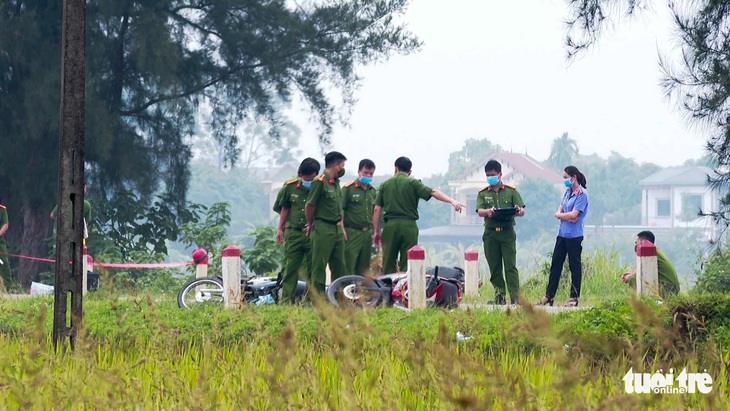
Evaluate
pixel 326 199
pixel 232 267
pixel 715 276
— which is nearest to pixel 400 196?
pixel 326 199

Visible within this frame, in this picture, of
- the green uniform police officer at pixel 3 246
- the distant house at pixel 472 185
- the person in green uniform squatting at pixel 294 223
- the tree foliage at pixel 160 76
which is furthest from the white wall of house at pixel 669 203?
the person in green uniform squatting at pixel 294 223

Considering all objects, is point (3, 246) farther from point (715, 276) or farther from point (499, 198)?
point (715, 276)

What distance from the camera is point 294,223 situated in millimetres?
13711

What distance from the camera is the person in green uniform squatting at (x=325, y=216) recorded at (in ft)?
44.0

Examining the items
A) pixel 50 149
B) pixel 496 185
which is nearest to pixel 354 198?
pixel 496 185

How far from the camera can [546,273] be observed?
20.8 m

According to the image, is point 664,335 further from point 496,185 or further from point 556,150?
point 556,150

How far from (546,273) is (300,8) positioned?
767 cm

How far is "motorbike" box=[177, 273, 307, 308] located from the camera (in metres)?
13.9

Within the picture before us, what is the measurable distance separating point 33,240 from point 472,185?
200 feet

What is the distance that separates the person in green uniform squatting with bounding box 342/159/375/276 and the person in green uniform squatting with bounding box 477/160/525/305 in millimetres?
1282

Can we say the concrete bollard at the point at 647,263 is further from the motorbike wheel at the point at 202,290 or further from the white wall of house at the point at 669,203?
the white wall of house at the point at 669,203

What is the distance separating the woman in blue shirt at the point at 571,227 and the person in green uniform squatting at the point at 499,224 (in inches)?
18.0

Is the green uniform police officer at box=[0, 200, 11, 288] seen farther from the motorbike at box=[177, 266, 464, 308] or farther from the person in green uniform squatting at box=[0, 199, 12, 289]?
the motorbike at box=[177, 266, 464, 308]
